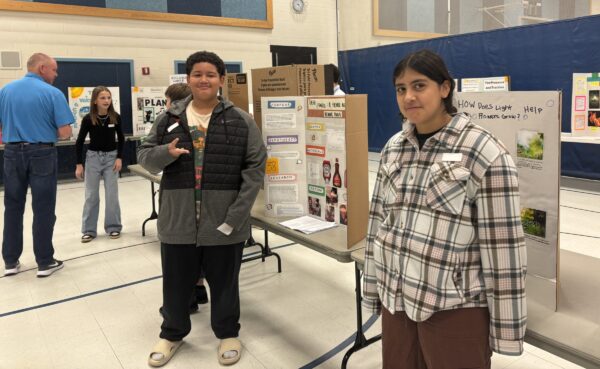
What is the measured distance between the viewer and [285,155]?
248cm

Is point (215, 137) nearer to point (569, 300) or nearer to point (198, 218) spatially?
point (198, 218)

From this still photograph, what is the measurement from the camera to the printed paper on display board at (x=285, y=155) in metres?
2.46

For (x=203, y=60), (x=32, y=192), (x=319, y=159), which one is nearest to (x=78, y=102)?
(x=32, y=192)

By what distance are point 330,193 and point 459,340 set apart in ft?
3.70

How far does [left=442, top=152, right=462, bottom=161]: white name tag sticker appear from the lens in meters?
1.26

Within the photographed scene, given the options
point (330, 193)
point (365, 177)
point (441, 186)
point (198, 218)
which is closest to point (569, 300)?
point (441, 186)

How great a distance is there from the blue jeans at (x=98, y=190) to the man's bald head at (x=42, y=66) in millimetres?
964

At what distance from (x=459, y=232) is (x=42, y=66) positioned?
11.5 feet

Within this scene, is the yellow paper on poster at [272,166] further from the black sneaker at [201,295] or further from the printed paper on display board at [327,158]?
the black sneaker at [201,295]

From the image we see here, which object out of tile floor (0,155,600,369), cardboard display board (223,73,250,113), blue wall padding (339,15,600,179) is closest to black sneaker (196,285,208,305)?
tile floor (0,155,600,369)

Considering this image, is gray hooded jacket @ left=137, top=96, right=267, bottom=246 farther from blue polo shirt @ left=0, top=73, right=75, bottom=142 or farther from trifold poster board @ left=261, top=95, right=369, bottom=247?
blue polo shirt @ left=0, top=73, right=75, bottom=142

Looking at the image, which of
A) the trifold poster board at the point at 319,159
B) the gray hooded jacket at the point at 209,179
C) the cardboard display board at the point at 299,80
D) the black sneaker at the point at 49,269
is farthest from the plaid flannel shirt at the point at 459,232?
the black sneaker at the point at 49,269

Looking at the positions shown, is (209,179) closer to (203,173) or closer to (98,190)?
(203,173)

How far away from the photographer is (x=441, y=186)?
1271 millimetres
